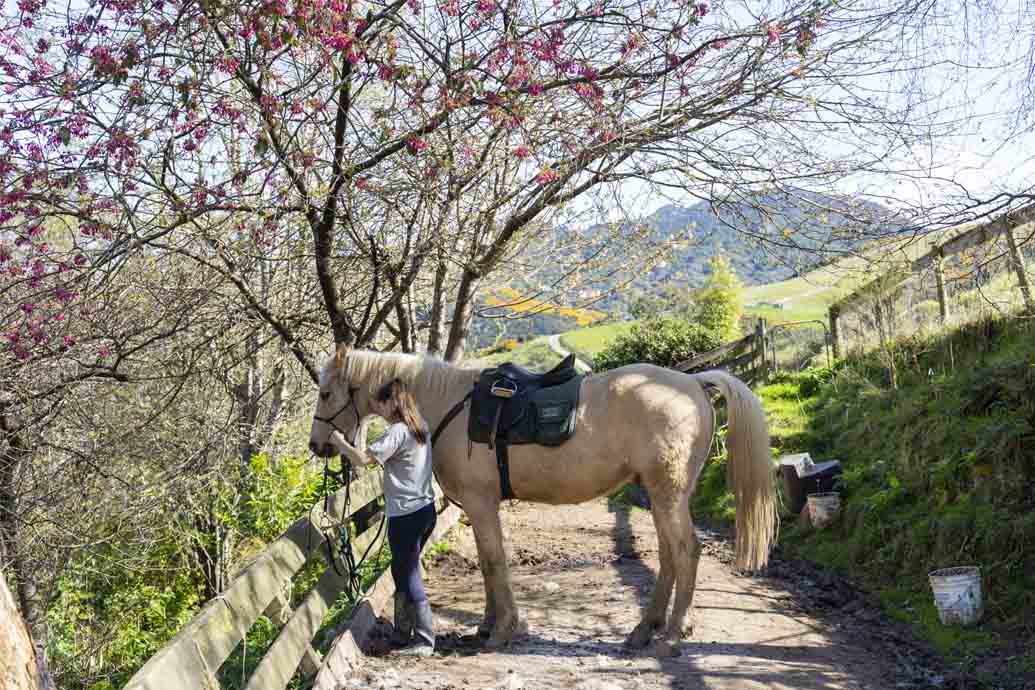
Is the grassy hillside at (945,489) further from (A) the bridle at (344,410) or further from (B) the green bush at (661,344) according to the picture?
(B) the green bush at (661,344)

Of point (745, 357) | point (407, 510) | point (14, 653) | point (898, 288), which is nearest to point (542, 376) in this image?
point (407, 510)

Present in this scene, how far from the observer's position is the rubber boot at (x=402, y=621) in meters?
5.39

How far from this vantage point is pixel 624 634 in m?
5.92

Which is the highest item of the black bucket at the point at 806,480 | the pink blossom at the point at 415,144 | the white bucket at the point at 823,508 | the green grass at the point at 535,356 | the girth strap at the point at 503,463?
the green grass at the point at 535,356

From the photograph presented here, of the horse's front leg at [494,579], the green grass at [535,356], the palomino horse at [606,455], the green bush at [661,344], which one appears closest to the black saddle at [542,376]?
the palomino horse at [606,455]

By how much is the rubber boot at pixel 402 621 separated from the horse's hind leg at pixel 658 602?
1.31 m

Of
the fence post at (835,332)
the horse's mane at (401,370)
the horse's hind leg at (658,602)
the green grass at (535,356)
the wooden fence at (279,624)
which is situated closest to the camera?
the wooden fence at (279,624)

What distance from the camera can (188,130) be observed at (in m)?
5.93

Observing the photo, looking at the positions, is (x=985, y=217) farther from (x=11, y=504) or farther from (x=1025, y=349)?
(x=11, y=504)

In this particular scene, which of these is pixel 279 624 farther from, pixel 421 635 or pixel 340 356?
pixel 340 356

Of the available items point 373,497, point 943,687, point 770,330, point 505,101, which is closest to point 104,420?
point 373,497

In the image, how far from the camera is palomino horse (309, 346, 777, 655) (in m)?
5.59

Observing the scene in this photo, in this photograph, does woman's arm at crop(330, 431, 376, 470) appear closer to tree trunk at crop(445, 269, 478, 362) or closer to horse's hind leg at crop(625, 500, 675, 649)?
horse's hind leg at crop(625, 500, 675, 649)

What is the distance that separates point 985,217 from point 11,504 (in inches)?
298
